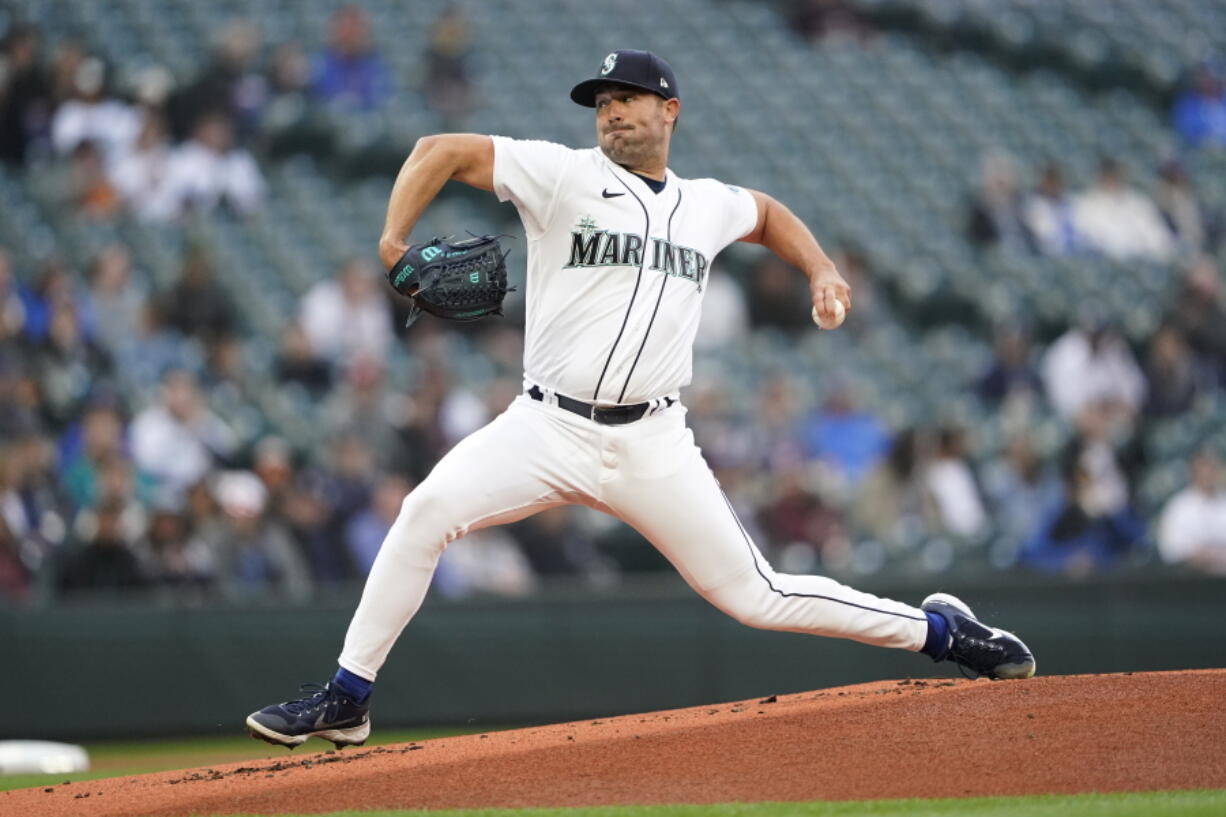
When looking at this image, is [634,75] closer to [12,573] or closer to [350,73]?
[12,573]

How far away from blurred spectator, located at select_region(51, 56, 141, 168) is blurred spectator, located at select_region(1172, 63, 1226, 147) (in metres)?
7.84

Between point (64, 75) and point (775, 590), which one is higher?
point (64, 75)

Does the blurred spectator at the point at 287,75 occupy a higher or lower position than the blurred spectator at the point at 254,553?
higher

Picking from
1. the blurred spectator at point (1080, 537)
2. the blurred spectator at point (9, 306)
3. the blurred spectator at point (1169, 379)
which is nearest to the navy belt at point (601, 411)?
the blurred spectator at point (1080, 537)

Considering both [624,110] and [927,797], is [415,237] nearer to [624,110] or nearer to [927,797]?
[624,110]

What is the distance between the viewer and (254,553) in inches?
335

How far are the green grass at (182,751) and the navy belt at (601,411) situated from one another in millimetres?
3003

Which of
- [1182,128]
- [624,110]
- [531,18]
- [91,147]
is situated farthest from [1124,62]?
[624,110]

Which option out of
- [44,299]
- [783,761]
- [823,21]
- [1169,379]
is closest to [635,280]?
[783,761]

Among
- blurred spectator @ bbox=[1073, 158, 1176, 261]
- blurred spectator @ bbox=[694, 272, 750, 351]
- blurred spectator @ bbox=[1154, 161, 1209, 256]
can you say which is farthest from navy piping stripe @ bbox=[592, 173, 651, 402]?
blurred spectator @ bbox=[1154, 161, 1209, 256]

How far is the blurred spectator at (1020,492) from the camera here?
30.7ft

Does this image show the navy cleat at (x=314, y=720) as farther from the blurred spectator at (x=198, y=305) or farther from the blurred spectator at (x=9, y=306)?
the blurred spectator at (x=198, y=305)

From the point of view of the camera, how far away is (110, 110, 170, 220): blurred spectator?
10.6m

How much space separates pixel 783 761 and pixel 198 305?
6.36 metres
